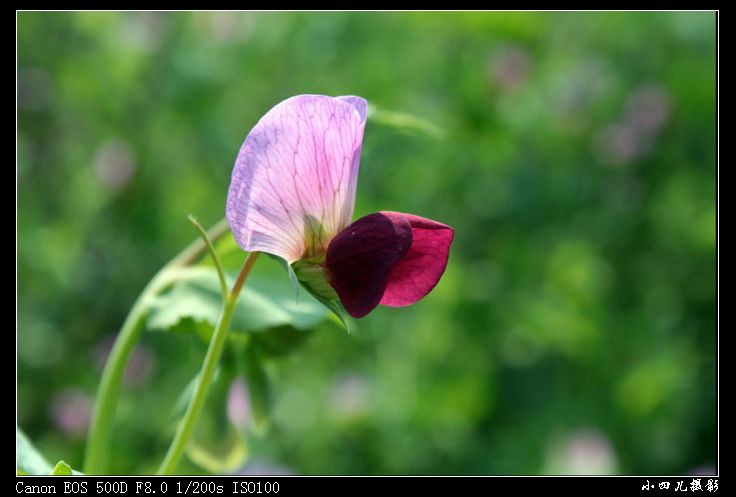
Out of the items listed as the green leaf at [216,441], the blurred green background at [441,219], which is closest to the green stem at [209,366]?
the green leaf at [216,441]

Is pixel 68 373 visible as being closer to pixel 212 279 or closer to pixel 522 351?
Answer: pixel 522 351

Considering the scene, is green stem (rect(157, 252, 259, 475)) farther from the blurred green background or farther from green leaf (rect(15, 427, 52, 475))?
the blurred green background

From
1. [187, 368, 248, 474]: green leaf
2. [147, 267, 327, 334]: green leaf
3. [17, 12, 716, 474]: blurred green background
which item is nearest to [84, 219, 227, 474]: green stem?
[147, 267, 327, 334]: green leaf

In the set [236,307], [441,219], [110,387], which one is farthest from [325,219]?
[441,219]

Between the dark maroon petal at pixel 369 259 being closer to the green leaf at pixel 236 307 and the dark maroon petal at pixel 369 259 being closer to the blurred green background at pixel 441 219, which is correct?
the green leaf at pixel 236 307

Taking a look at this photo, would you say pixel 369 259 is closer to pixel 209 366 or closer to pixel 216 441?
pixel 209 366

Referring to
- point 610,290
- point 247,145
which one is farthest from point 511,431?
point 247,145
